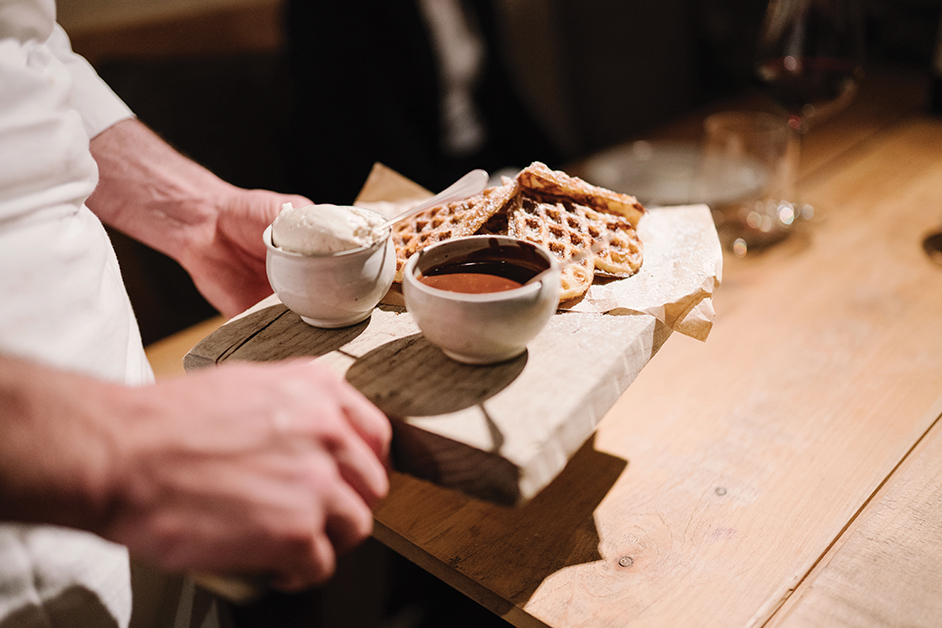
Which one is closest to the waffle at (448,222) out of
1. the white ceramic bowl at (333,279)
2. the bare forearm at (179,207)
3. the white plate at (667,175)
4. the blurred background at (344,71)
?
the white ceramic bowl at (333,279)

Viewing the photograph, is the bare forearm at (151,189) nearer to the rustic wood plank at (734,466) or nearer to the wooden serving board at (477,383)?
the wooden serving board at (477,383)

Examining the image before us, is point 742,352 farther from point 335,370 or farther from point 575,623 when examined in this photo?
point 335,370

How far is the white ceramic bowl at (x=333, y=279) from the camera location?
2.52ft

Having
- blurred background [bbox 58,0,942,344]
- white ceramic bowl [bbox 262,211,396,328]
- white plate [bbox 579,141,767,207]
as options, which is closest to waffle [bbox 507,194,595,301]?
white ceramic bowl [bbox 262,211,396,328]

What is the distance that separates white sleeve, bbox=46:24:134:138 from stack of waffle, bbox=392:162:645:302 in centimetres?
52


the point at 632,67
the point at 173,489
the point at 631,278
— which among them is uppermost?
the point at 173,489

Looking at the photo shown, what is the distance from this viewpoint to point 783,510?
33.9 inches

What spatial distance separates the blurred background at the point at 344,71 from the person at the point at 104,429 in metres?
1.11

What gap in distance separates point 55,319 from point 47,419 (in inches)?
11.4

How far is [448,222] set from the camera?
3.28 ft

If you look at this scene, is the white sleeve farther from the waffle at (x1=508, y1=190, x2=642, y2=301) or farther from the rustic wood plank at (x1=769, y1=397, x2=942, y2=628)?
the rustic wood plank at (x1=769, y1=397, x2=942, y2=628)

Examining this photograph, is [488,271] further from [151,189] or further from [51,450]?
[151,189]

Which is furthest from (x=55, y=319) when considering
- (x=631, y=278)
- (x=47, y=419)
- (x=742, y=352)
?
(x=742, y=352)

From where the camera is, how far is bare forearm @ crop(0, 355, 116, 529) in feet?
1.63
